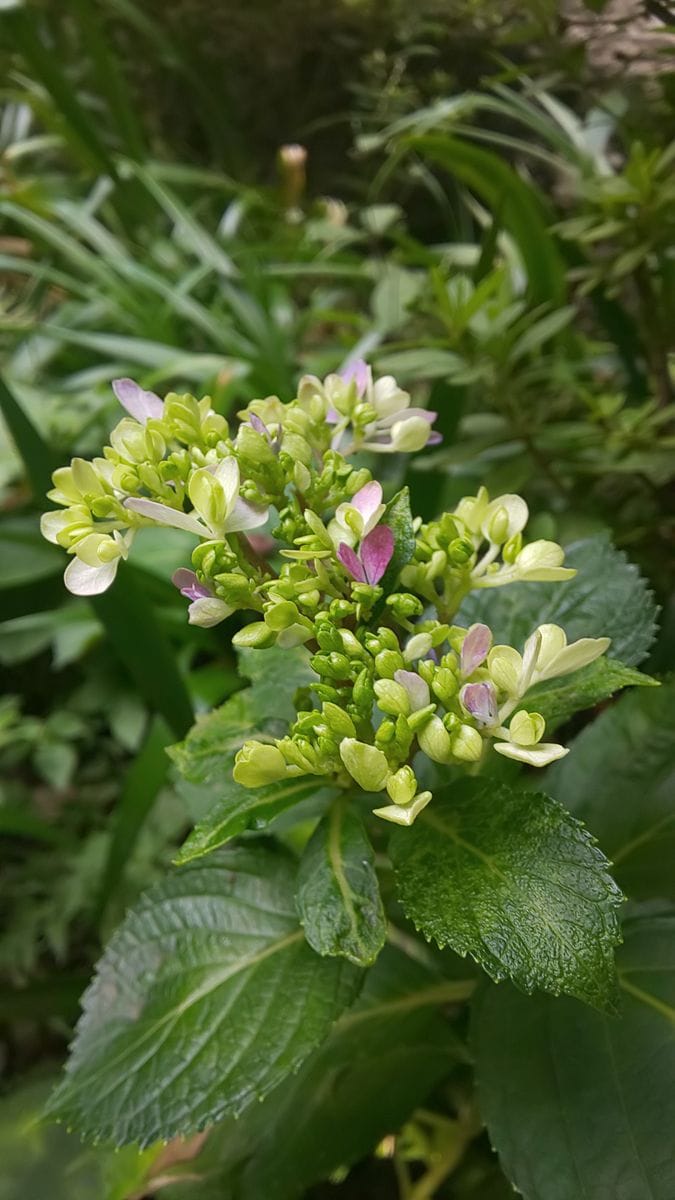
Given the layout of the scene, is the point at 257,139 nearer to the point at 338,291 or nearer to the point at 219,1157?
the point at 338,291

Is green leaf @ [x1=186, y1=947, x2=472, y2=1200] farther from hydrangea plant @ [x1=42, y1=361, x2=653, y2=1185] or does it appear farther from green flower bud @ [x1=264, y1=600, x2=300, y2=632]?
green flower bud @ [x1=264, y1=600, x2=300, y2=632]

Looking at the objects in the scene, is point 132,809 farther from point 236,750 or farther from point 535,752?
point 535,752

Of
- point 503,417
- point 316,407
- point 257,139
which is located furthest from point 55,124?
point 316,407

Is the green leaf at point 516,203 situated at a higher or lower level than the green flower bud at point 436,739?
higher

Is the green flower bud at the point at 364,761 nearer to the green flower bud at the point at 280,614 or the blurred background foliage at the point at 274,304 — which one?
the green flower bud at the point at 280,614

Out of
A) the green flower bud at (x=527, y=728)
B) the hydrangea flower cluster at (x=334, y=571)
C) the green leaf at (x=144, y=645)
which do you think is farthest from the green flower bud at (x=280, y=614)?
the green leaf at (x=144, y=645)

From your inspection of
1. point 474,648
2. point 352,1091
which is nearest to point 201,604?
point 474,648
